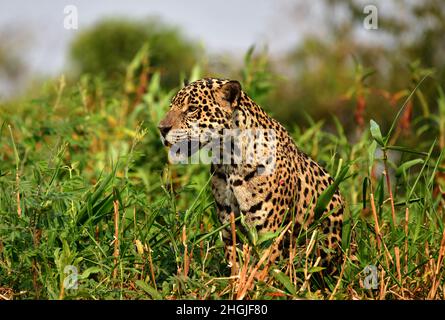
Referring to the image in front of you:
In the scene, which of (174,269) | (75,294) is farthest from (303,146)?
(75,294)

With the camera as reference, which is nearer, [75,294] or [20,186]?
[75,294]

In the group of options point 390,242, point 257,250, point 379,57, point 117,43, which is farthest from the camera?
point 117,43

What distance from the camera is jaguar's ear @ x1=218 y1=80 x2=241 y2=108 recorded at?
602 centimetres

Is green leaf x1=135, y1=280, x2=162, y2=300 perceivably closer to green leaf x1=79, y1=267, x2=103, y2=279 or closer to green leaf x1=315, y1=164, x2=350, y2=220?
green leaf x1=79, y1=267, x2=103, y2=279

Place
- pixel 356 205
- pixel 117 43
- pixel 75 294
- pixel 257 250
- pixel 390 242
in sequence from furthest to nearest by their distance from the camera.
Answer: pixel 117 43 < pixel 356 205 < pixel 390 242 < pixel 257 250 < pixel 75 294

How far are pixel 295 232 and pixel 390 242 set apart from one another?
Result: 67cm

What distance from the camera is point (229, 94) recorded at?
604 cm

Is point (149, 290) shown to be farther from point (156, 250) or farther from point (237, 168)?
point (237, 168)

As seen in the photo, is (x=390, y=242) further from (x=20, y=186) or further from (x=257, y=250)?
(x=20, y=186)

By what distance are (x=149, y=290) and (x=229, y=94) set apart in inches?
58.3

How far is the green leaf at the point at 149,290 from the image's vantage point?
208 inches

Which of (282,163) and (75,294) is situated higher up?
(282,163)

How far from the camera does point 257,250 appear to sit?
18.0 feet

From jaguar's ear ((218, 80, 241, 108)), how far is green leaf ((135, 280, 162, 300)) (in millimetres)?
1389
